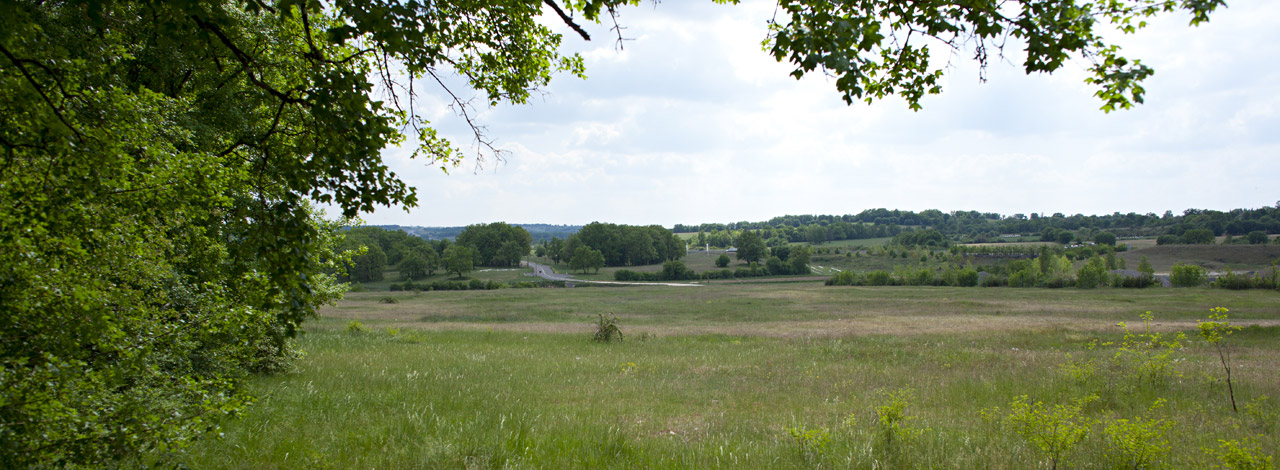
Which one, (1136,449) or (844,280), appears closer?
(1136,449)

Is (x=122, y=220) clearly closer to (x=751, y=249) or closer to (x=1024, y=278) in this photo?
(x=1024, y=278)

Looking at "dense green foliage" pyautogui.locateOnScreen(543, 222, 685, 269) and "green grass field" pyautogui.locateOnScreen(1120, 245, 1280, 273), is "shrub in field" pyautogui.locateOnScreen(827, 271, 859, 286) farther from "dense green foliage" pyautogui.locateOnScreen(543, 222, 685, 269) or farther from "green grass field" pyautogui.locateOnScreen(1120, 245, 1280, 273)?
"dense green foliage" pyautogui.locateOnScreen(543, 222, 685, 269)

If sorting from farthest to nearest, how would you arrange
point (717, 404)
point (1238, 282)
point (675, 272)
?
point (675, 272)
point (1238, 282)
point (717, 404)

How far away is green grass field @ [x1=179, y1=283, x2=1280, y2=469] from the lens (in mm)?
6199

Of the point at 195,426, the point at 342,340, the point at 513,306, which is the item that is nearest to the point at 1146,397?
the point at 195,426

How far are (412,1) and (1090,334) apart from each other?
28107 millimetres

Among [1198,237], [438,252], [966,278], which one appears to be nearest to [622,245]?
[438,252]

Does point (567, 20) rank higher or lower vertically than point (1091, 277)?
higher

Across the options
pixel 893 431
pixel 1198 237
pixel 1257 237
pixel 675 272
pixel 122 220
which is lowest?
pixel 675 272

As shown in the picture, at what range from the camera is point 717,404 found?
9.95m

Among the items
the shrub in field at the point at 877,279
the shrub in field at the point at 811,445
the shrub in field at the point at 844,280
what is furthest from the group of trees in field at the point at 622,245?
the shrub in field at the point at 811,445

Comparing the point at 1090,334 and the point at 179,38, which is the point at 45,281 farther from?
the point at 1090,334

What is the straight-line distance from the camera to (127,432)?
3.86m

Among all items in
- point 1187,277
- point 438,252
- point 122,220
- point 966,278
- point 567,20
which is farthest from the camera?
point 438,252
